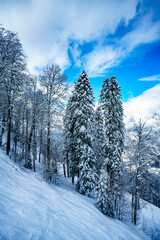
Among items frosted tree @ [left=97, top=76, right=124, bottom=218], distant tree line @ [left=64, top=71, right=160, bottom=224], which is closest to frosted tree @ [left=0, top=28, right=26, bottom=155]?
distant tree line @ [left=64, top=71, right=160, bottom=224]

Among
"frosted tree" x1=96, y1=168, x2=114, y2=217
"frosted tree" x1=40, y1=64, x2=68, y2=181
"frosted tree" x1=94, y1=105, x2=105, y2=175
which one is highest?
"frosted tree" x1=40, y1=64, x2=68, y2=181

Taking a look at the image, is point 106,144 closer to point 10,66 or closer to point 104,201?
point 104,201

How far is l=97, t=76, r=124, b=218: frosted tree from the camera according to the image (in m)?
14.0

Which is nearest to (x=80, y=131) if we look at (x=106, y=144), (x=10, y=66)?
(x=106, y=144)

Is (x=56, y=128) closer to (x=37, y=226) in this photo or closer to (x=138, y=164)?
(x=37, y=226)

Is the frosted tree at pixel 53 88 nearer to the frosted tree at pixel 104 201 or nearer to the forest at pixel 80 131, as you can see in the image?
the forest at pixel 80 131

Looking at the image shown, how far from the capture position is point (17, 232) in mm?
2510

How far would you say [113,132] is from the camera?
14.3 m

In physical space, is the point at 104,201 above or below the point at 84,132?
below

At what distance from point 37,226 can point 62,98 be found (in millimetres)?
9169

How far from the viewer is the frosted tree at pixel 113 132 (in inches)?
552

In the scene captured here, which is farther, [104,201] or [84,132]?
[84,132]

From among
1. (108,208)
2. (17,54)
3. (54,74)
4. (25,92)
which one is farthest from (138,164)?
(17,54)

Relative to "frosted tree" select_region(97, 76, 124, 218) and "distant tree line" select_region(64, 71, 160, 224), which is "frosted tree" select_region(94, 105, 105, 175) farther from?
"distant tree line" select_region(64, 71, 160, 224)
